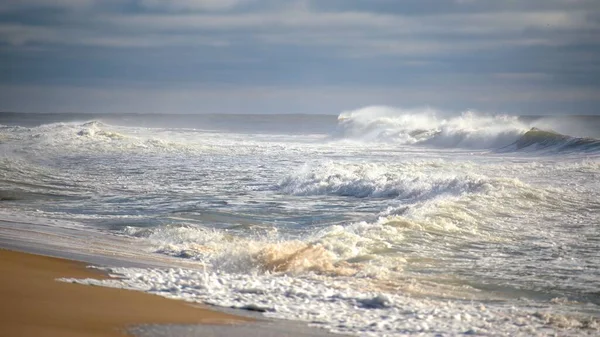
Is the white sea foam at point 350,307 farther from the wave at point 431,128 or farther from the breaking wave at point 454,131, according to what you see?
the wave at point 431,128

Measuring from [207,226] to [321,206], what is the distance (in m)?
4.22

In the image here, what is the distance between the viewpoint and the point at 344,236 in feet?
41.8

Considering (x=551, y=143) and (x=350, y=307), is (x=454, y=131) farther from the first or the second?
(x=350, y=307)

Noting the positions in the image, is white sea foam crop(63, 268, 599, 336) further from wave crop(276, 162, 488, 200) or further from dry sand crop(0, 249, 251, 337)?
wave crop(276, 162, 488, 200)

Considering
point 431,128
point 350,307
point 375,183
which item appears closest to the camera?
point 350,307

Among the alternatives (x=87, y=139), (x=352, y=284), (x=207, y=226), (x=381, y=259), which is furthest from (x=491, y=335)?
(x=87, y=139)

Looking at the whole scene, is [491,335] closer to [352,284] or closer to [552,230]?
[352,284]

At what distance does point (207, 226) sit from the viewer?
49.3ft

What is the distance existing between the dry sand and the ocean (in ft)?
1.53

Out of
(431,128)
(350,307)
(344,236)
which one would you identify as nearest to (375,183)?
(344,236)

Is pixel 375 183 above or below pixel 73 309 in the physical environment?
above

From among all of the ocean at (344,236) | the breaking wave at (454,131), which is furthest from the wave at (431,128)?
the ocean at (344,236)

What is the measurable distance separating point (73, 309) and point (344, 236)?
6.29m

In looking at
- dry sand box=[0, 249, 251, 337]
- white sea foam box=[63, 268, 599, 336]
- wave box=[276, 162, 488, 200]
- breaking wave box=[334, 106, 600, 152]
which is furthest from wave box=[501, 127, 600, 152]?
dry sand box=[0, 249, 251, 337]
